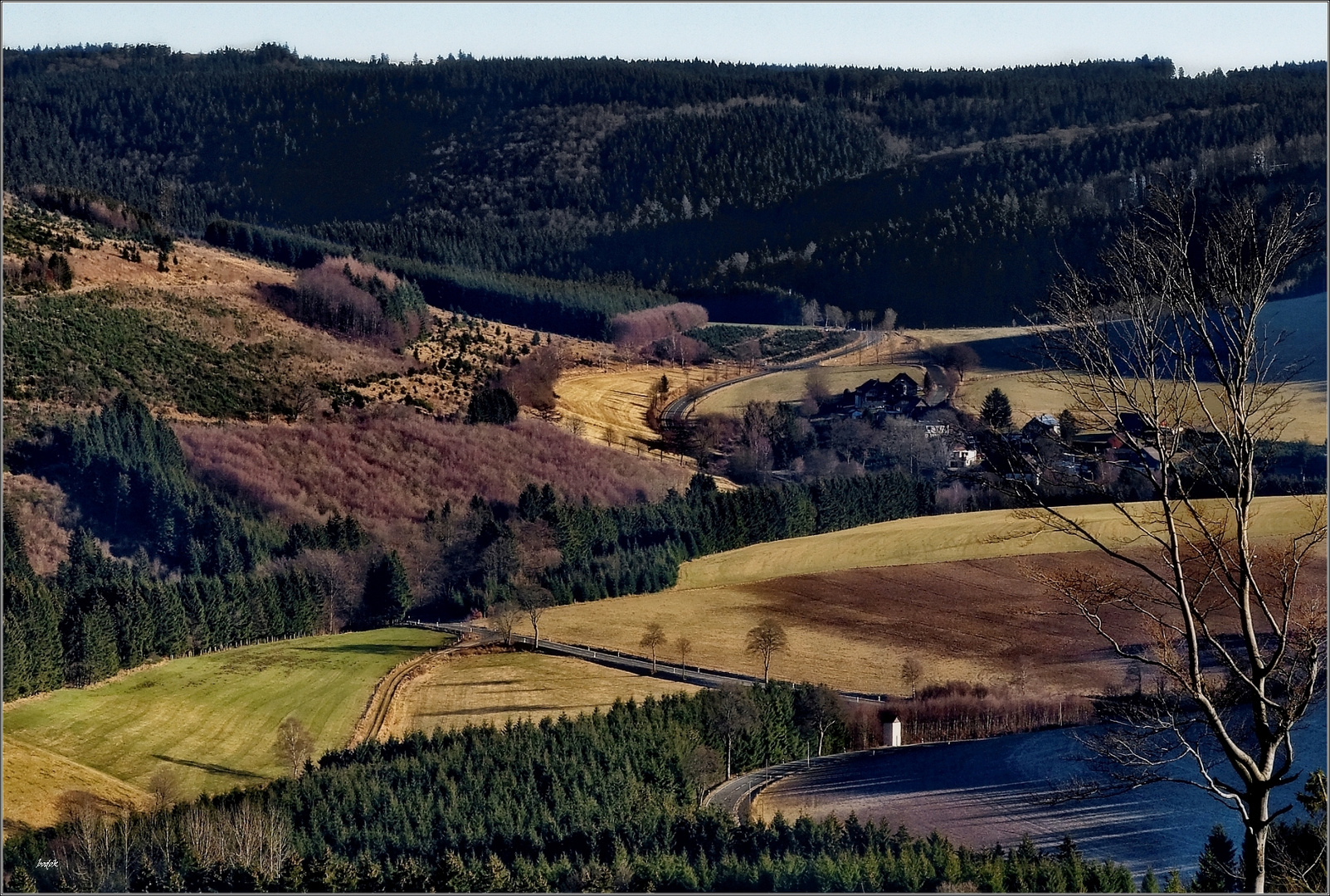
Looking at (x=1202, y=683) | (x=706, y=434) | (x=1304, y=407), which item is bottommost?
(x=706, y=434)

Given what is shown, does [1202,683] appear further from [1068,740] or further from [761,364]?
[761,364]

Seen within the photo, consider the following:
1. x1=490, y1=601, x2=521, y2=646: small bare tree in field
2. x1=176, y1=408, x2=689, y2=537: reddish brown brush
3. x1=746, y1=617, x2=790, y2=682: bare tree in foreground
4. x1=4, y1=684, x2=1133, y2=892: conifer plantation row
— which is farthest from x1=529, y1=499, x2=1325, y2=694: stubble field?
x1=176, y1=408, x2=689, y2=537: reddish brown brush

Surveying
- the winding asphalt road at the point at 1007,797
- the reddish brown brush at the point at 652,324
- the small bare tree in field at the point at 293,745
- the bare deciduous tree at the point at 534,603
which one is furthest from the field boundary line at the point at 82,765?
the reddish brown brush at the point at 652,324

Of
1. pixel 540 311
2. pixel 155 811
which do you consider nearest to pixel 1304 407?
pixel 155 811

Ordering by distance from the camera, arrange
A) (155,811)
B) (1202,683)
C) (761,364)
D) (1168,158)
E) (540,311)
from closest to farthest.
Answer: (1202,683), (155,811), (761,364), (540,311), (1168,158)

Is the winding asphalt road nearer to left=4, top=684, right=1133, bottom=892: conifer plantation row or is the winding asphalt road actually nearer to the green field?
left=4, top=684, right=1133, bottom=892: conifer plantation row

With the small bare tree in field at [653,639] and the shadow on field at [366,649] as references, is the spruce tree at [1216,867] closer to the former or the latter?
the small bare tree in field at [653,639]

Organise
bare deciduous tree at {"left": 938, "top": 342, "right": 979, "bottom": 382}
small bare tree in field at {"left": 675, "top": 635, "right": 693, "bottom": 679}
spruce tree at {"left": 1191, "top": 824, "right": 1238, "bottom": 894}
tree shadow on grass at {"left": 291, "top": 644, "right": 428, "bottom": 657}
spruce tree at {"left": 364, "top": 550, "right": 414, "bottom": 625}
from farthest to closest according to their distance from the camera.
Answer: bare deciduous tree at {"left": 938, "top": 342, "right": 979, "bottom": 382} < spruce tree at {"left": 364, "top": 550, "right": 414, "bottom": 625} < tree shadow on grass at {"left": 291, "top": 644, "right": 428, "bottom": 657} < small bare tree in field at {"left": 675, "top": 635, "right": 693, "bottom": 679} < spruce tree at {"left": 1191, "top": 824, "right": 1238, "bottom": 894}
